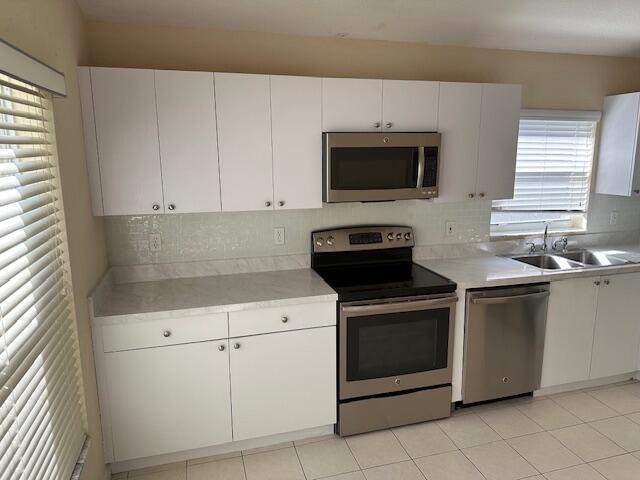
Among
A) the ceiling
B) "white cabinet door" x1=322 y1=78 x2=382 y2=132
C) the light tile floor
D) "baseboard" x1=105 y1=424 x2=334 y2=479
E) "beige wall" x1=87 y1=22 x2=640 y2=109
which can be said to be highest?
the ceiling

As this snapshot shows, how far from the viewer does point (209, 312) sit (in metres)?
2.24

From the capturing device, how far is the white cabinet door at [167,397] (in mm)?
2209

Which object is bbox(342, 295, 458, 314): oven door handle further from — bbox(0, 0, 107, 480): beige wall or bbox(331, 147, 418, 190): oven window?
bbox(0, 0, 107, 480): beige wall

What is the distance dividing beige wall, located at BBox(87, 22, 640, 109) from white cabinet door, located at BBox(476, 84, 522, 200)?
352 millimetres

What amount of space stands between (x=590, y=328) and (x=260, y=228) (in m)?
2.24

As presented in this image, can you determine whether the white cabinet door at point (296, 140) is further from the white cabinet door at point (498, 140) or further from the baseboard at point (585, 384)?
the baseboard at point (585, 384)

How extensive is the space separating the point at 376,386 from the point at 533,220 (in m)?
1.89

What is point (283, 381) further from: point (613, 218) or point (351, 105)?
point (613, 218)

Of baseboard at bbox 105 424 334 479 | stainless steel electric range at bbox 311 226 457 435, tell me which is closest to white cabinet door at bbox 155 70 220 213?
stainless steel electric range at bbox 311 226 457 435

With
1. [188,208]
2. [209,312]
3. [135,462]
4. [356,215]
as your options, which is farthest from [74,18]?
[135,462]

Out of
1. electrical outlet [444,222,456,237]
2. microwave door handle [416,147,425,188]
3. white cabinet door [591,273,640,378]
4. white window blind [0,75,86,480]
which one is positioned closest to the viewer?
white window blind [0,75,86,480]

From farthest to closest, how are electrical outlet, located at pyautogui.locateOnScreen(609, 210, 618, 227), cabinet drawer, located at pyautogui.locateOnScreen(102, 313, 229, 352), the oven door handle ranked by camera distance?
electrical outlet, located at pyautogui.locateOnScreen(609, 210, 618, 227)
the oven door handle
cabinet drawer, located at pyautogui.locateOnScreen(102, 313, 229, 352)

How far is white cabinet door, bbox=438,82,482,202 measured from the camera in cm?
273

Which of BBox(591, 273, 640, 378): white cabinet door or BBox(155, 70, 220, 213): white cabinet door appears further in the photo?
BBox(591, 273, 640, 378): white cabinet door
